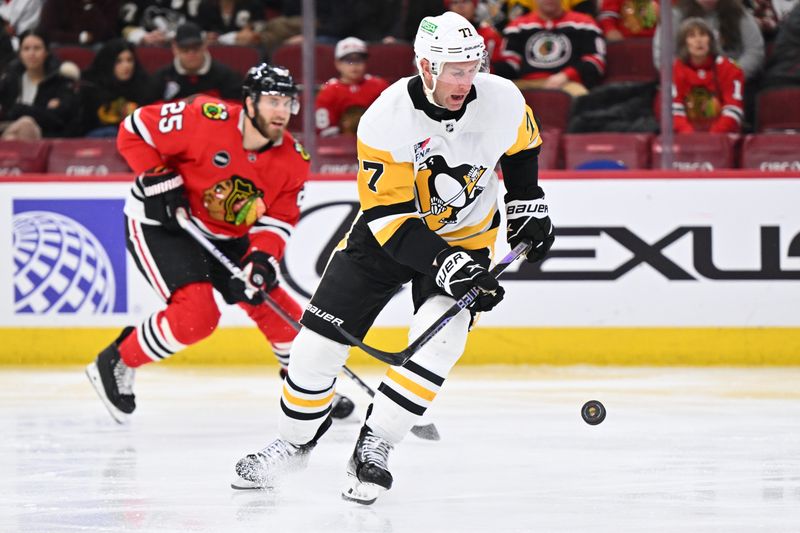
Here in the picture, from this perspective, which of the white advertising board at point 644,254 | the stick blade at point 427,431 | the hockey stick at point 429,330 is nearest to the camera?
the hockey stick at point 429,330

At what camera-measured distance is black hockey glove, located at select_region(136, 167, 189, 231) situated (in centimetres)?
418

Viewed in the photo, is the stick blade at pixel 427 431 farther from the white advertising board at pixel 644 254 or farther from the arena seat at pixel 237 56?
the arena seat at pixel 237 56

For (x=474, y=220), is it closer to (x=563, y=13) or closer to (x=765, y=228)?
(x=765, y=228)

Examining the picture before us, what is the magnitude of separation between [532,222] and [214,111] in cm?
141

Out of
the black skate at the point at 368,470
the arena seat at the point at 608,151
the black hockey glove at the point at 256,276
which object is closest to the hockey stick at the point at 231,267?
the black hockey glove at the point at 256,276

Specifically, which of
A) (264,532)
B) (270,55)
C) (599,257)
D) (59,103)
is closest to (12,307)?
(59,103)

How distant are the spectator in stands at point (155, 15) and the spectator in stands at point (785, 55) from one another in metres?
2.86

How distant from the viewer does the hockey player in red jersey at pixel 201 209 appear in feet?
13.7

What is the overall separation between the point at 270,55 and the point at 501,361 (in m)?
1.95

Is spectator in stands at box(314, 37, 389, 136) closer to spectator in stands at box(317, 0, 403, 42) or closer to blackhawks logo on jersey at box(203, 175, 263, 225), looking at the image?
spectator in stands at box(317, 0, 403, 42)

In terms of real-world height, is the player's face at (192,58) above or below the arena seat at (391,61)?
above

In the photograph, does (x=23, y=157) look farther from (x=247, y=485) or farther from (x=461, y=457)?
(x=247, y=485)

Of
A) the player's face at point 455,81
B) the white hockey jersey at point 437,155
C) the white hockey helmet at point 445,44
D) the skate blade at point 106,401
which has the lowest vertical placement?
the skate blade at point 106,401

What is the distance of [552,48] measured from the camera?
6.29m
